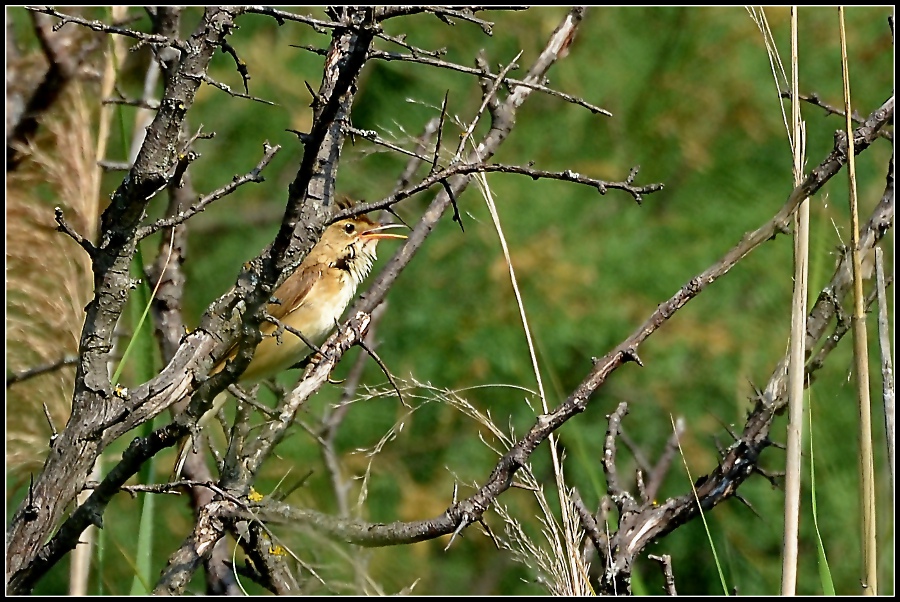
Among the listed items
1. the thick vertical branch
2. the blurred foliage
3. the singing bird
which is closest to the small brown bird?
the singing bird

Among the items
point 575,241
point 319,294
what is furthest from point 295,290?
point 575,241

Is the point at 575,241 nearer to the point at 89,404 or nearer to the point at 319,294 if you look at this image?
the point at 319,294

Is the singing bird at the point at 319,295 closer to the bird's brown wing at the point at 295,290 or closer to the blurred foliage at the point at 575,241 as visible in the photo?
the bird's brown wing at the point at 295,290

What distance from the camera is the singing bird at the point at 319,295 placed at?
12.7 feet

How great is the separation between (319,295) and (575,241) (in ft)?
6.44

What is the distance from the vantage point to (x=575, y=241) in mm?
5492

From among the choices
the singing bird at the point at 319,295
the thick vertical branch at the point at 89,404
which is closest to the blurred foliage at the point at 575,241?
the singing bird at the point at 319,295

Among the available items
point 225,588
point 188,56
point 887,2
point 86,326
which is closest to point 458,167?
point 188,56

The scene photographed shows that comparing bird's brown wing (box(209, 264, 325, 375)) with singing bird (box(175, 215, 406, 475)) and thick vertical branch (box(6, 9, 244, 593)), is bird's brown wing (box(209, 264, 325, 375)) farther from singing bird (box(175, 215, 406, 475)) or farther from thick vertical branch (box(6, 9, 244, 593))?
thick vertical branch (box(6, 9, 244, 593))

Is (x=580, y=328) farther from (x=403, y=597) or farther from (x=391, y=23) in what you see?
(x=403, y=597)

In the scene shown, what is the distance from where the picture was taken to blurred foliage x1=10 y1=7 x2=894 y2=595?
5.07 metres

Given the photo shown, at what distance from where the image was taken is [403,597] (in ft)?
7.76

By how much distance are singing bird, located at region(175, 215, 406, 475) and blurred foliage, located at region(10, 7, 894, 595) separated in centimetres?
68

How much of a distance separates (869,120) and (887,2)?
1.08 m
